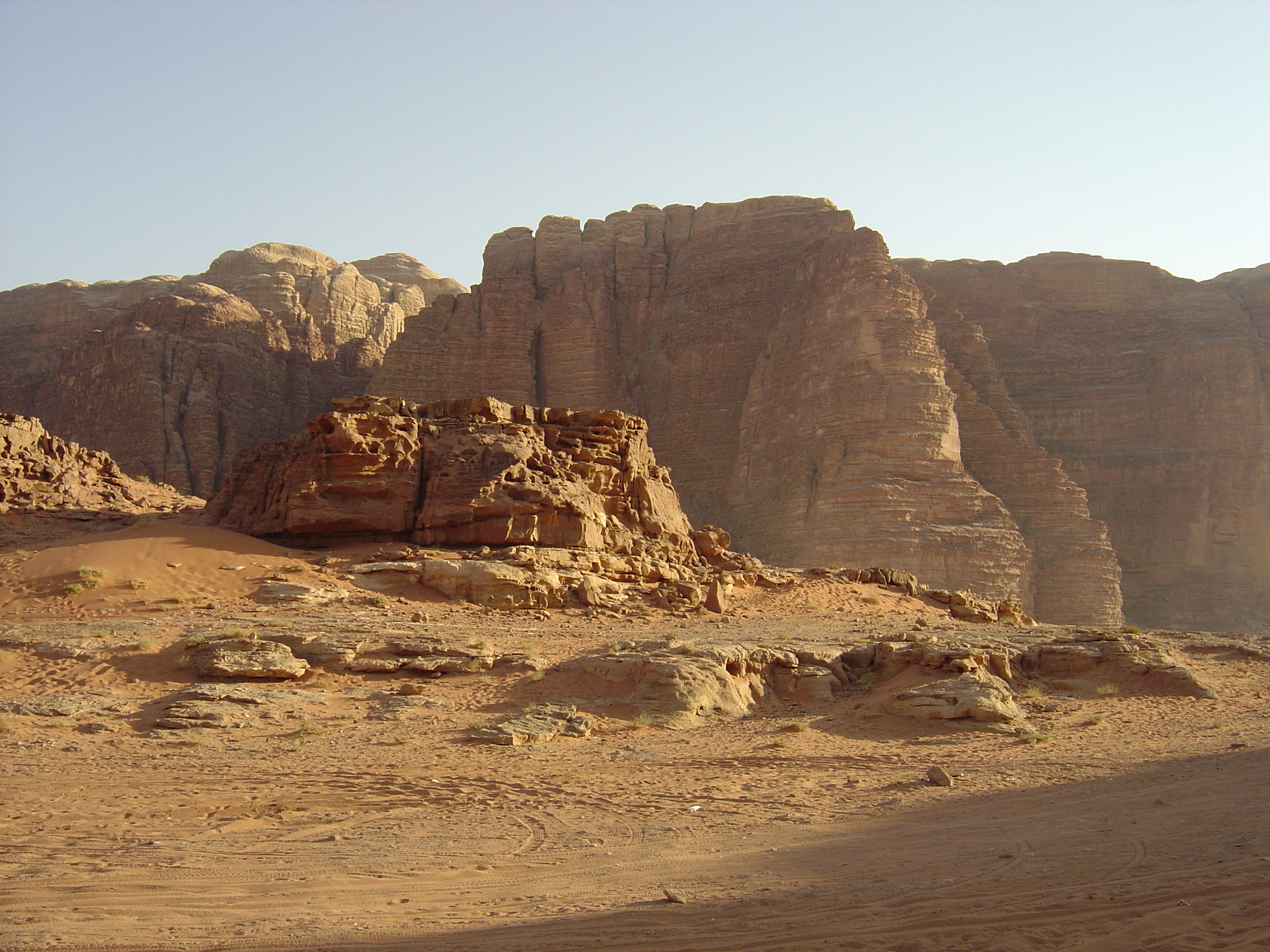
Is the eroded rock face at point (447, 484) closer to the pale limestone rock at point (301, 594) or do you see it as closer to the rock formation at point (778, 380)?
the pale limestone rock at point (301, 594)

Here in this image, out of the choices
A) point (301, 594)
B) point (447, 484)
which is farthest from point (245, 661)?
point (447, 484)

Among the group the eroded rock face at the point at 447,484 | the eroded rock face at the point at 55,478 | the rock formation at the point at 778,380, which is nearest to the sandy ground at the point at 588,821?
the eroded rock face at the point at 447,484

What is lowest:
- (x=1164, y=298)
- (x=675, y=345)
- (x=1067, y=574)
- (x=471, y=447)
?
(x=1067, y=574)

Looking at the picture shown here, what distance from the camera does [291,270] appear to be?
210ft

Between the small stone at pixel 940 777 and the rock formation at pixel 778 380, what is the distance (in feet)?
93.9

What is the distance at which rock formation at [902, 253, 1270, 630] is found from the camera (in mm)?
52469

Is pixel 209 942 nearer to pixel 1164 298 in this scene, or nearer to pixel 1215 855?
pixel 1215 855

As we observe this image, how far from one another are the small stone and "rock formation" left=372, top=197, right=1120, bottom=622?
2862 cm

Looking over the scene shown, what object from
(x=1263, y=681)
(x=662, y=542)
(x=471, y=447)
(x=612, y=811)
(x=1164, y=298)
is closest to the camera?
(x=612, y=811)

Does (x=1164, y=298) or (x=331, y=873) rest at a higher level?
(x=1164, y=298)

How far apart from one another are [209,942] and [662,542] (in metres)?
20.1

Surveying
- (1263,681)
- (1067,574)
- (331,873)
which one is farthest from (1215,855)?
(1067,574)

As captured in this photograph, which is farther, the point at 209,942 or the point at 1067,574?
the point at 1067,574

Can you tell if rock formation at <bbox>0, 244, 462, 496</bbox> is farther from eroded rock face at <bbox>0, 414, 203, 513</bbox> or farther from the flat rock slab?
the flat rock slab
